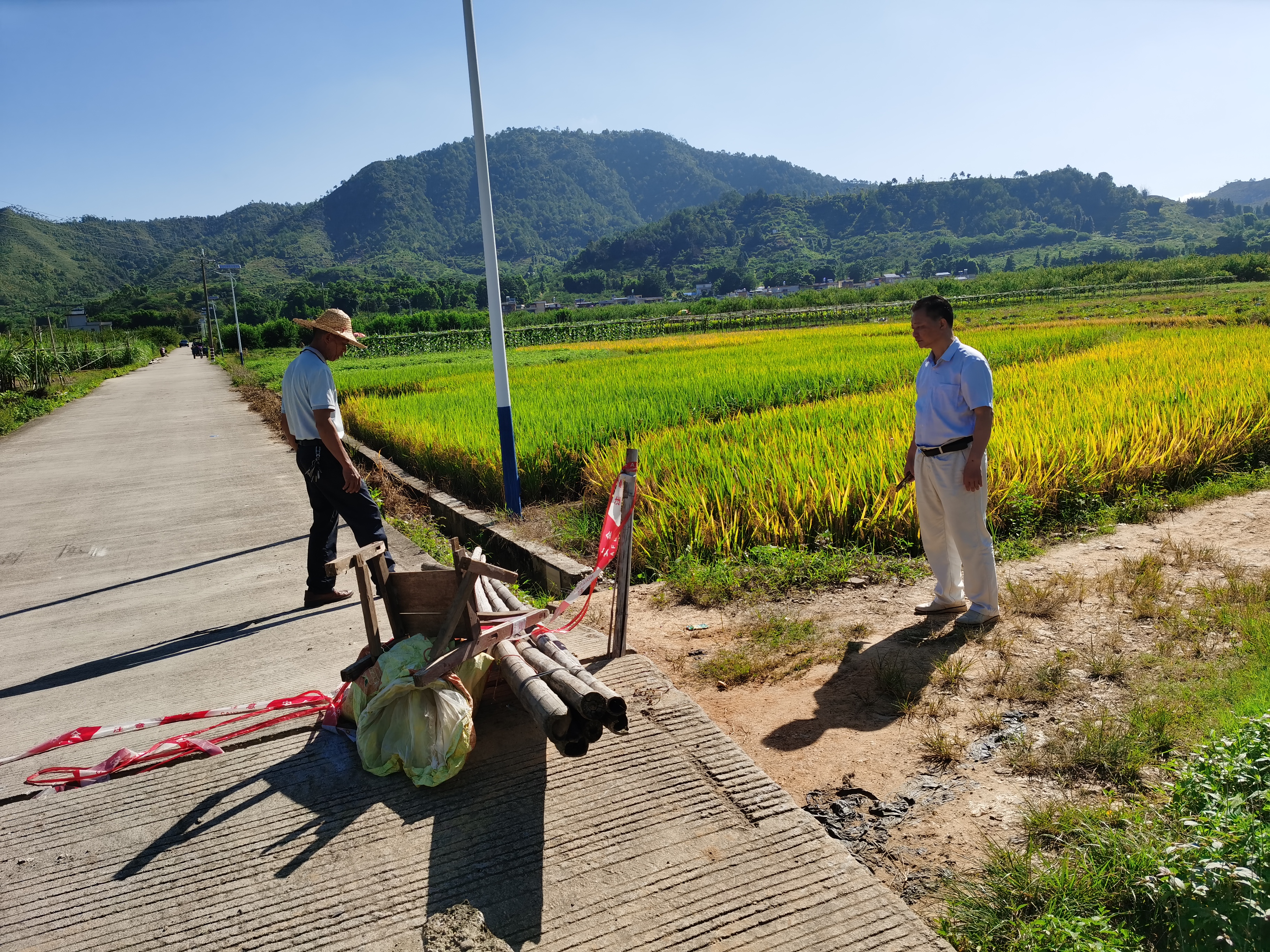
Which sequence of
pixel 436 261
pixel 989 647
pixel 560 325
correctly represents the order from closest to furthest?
pixel 989 647 → pixel 560 325 → pixel 436 261

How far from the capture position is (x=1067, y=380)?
10688 millimetres

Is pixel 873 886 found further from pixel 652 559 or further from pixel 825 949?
pixel 652 559

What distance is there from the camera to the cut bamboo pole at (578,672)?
2.78 m

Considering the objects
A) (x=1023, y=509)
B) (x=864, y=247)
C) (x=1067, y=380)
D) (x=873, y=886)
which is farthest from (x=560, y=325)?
(x=864, y=247)

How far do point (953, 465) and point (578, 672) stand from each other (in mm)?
2401

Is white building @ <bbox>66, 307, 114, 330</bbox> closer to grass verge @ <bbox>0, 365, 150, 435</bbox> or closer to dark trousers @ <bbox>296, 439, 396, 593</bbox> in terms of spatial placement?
grass verge @ <bbox>0, 365, 150, 435</bbox>

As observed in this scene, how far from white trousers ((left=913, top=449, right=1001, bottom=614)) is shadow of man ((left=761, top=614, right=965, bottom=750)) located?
0.72ft

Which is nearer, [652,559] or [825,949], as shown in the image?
[825,949]

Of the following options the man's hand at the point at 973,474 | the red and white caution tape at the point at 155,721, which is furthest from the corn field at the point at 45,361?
the man's hand at the point at 973,474

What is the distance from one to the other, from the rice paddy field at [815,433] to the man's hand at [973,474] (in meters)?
1.30

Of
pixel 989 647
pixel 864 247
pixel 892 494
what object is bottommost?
pixel 989 647

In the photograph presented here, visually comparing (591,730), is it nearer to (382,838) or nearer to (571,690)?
(571,690)

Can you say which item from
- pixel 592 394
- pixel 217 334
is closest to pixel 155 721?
pixel 592 394

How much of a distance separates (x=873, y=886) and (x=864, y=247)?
7572 inches
